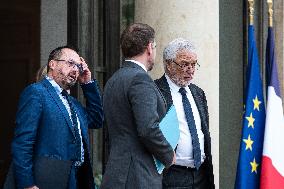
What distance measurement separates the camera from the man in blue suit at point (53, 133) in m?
4.27

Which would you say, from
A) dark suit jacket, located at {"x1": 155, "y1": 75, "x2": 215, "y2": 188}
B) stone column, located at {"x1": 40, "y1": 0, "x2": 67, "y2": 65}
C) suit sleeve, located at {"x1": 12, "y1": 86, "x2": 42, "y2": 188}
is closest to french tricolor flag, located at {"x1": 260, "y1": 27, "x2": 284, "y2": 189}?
dark suit jacket, located at {"x1": 155, "y1": 75, "x2": 215, "y2": 188}

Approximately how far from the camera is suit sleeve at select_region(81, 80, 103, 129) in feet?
15.7

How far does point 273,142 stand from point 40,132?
1.72 meters

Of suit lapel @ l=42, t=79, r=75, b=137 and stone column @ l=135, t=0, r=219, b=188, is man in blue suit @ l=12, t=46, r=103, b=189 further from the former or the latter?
stone column @ l=135, t=0, r=219, b=188

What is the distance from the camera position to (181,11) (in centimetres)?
600

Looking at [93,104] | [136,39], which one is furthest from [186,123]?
[136,39]

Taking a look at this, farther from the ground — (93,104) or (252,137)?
(93,104)

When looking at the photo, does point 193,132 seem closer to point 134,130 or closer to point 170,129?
point 170,129

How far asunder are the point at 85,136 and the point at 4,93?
175 inches

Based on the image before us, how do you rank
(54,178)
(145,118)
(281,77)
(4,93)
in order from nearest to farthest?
1. (145,118)
2. (54,178)
3. (281,77)
4. (4,93)

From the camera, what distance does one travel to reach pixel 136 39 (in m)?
4.34

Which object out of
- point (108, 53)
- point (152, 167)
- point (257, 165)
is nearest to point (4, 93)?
point (108, 53)

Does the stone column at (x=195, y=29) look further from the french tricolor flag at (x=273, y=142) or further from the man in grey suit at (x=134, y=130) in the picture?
the man in grey suit at (x=134, y=130)

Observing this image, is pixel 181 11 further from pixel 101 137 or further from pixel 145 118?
pixel 145 118
